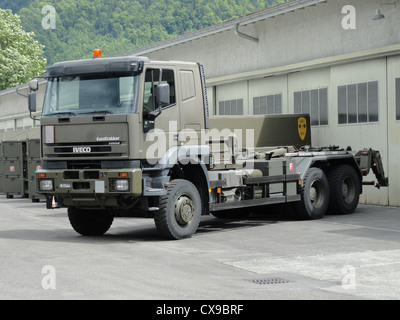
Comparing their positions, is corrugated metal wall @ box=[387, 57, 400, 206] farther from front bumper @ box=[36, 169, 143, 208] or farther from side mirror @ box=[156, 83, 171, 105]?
front bumper @ box=[36, 169, 143, 208]

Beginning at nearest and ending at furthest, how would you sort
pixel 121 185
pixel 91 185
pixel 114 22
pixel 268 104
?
pixel 121 185
pixel 91 185
pixel 268 104
pixel 114 22

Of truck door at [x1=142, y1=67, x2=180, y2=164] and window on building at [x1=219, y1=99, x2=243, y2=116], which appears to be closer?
truck door at [x1=142, y1=67, x2=180, y2=164]

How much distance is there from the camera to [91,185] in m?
13.2

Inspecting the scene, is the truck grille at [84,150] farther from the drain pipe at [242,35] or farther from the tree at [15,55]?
the tree at [15,55]

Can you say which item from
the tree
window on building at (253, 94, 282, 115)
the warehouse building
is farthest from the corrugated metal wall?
the tree

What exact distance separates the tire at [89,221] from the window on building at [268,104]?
10113 millimetres

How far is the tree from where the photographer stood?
213ft

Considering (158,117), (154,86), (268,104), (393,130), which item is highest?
(268,104)

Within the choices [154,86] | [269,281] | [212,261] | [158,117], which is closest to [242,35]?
[154,86]

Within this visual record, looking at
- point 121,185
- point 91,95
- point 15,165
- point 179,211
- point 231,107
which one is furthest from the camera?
point 15,165

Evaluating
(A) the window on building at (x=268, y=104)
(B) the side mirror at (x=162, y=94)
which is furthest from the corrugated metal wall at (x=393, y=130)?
(B) the side mirror at (x=162, y=94)

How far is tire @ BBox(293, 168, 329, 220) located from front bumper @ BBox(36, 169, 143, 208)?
5.11 metres

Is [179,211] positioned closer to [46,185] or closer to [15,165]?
[46,185]

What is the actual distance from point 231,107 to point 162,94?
1299 centimetres
